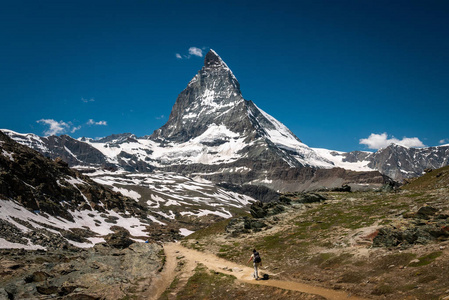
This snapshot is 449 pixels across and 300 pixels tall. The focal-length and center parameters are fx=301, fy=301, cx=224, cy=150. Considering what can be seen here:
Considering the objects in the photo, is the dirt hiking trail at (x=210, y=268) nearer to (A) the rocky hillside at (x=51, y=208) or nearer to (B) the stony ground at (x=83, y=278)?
(B) the stony ground at (x=83, y=278)

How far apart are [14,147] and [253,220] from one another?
119 meters

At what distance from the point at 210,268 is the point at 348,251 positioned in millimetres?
15341

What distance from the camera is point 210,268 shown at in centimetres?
3494

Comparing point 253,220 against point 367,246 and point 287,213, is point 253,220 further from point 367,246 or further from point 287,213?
point 367,246

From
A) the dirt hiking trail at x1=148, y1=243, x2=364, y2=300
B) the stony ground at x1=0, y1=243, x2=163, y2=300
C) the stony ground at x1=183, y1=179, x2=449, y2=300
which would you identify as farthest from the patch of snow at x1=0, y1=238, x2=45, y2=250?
the stony ground at x1=183, y1=179, x2=449, y2=300

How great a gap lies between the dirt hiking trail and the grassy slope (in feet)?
3.83

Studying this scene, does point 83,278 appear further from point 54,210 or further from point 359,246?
point 54,210

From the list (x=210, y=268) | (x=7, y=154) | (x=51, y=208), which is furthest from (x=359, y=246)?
(x=7, y=154)

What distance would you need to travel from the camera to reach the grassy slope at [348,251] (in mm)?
20419

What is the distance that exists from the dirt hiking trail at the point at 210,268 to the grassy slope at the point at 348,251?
1168mm

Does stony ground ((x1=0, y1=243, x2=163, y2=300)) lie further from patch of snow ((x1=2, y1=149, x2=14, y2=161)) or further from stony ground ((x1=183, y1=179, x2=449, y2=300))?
patch of snow ((x1=2, y1=149, x2=14, y2=161))

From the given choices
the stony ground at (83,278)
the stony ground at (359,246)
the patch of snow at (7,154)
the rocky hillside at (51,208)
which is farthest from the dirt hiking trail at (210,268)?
the patch of snow at (7,154)

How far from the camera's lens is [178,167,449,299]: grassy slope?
2042cm

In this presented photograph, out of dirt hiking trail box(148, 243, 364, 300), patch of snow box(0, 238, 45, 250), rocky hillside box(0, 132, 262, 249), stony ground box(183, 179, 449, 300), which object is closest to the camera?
stony ground box(183, 179, 449, 300)
